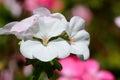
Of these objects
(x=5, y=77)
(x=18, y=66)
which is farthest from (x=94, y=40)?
(x=5, y=77)

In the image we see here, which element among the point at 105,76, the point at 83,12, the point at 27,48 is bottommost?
the point at 105,76

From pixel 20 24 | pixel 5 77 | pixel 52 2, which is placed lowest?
pixel 5 77

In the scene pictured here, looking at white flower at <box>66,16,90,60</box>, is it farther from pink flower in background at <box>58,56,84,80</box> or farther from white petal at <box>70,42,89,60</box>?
pink flower in background at <box>58,56,84,80</box>

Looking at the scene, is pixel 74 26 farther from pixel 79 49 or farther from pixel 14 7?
pixel 14 7

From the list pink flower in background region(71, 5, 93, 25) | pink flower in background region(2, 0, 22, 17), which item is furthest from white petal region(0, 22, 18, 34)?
pink flower in background region(71, 5, 93, 25)

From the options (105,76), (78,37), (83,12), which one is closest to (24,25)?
(78,37)

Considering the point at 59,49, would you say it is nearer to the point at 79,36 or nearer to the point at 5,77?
the point at 79,36

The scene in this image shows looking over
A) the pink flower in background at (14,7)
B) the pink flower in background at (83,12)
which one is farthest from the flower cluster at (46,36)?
the pink flower in background at (83,12)

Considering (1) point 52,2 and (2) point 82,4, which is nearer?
(1) point 52,2
